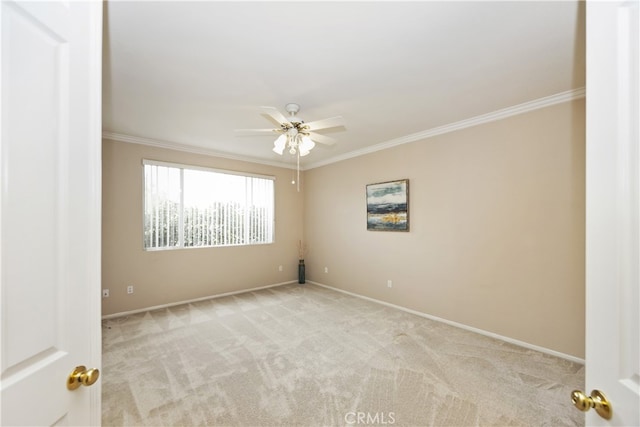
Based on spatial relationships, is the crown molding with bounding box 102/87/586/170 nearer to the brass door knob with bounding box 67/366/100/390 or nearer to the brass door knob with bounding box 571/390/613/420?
the brass door knob with bounding box 571/390/613/420

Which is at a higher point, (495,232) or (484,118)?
(484,118)

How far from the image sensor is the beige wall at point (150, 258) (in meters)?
3.72

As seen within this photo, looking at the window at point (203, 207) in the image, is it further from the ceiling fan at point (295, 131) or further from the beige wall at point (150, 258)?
the ceiling fan at point (295, 131)

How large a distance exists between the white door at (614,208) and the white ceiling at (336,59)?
3.85 feet

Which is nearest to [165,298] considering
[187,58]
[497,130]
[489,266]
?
[187,58]

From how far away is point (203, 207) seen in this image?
456cm

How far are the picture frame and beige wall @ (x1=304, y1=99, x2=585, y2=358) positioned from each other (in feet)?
0.33

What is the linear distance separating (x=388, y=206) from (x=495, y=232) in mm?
1488

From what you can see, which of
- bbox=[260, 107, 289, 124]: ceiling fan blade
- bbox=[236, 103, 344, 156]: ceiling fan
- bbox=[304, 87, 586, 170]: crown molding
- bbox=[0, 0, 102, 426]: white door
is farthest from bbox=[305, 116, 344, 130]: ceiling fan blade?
bbox=[304, 87, 586, 170]: crown molding

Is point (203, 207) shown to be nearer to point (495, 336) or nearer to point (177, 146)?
point (177, 146)

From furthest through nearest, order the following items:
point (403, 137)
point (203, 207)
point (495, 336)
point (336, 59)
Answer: point (203, 207) < point (403, 137) < point (495, 336) < point (336, 59)

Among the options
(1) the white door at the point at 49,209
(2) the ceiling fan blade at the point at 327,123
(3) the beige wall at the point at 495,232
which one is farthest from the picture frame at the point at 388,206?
(1) the white door at the point at 49,209

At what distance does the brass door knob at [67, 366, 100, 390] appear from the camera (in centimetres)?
76

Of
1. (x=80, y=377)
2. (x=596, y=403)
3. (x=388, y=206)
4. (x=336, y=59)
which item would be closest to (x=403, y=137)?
(x=388, y=206)
